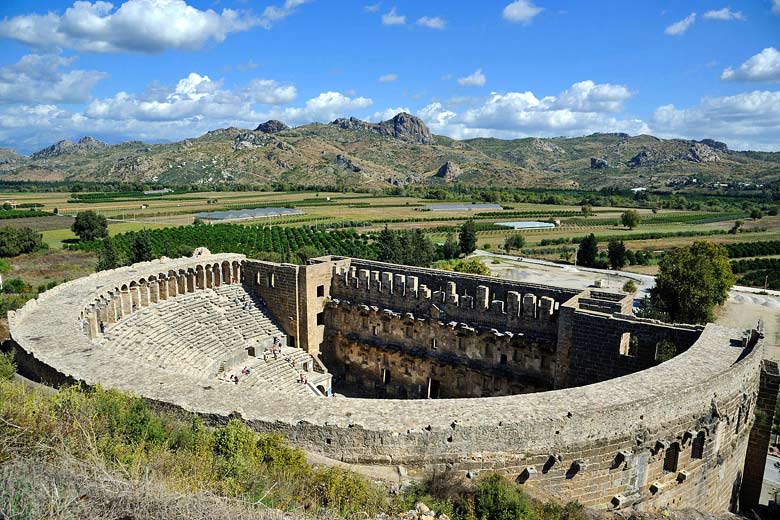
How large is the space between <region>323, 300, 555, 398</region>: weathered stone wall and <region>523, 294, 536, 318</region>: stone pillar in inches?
35.0

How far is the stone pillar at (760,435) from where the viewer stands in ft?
49.7

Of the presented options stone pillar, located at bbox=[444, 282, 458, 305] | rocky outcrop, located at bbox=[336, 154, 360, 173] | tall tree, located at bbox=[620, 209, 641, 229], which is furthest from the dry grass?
rocky outcrop, located at bbox=[336, 154, 360, 173]

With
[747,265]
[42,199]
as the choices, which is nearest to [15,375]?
[747,265]

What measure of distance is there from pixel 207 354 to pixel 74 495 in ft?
49.6

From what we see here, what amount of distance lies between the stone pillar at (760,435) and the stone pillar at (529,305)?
742cm

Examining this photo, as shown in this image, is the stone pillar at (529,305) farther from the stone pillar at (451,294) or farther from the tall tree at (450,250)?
the tall tree at (450,250)

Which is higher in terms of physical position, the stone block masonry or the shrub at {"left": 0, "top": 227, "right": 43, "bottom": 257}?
the stone block masonry

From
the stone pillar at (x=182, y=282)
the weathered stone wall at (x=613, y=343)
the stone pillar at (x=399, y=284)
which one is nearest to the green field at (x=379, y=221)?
the stone pillar at (x=182, y=282)

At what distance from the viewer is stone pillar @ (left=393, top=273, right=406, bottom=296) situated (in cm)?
2375

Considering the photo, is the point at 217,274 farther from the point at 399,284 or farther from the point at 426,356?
the point at 426,356

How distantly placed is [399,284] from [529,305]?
244 inches

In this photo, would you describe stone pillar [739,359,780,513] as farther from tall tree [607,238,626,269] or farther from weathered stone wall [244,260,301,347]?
tall tree [607,238,626,269]

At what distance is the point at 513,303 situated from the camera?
20.7 meters

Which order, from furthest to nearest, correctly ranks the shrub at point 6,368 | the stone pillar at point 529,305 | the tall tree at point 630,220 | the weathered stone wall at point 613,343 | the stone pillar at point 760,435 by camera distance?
the tall tree at point 630,220 < the stone pillar at point 529,305 < the weathered stone wall at point 613,343 < the stone pillar at point 760,435 < the shrub at point 6,368
